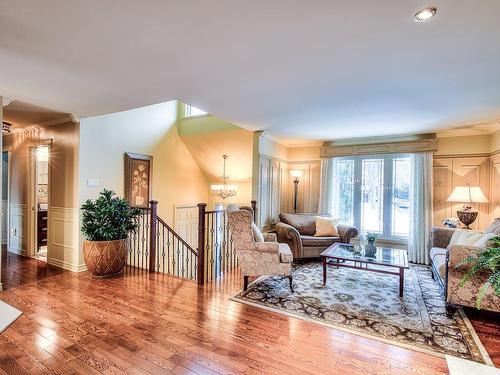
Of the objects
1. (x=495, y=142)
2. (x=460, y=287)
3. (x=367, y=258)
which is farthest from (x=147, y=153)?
(x=495, y=142)

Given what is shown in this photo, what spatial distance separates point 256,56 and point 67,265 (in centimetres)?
427

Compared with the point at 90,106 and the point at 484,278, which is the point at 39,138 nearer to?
the point at 90,106

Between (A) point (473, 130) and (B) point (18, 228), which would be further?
(B) point (18, 228)

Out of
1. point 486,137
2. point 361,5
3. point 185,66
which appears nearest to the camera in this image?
point 361,5

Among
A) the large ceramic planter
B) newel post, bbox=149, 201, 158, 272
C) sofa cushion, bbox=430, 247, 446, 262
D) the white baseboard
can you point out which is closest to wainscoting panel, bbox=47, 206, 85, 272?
the white baseboard

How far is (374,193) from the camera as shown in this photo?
5.36 meters

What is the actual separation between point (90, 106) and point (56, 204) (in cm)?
196

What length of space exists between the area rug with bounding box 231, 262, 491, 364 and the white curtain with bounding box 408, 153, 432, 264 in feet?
2.61

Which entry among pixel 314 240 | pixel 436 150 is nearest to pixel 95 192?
pixel 314 240

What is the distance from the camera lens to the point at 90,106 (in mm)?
3441

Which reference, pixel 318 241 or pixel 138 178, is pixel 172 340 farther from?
pixel 138 178

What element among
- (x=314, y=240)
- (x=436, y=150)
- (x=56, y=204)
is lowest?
(x=314, y=240)

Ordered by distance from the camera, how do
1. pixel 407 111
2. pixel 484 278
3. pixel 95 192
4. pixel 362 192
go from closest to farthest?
→ pixel 484 278
pixel 407 111
pixel 95 192
pixel 362 192

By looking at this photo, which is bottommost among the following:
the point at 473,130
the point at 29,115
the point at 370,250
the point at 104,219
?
the point at 370,250
